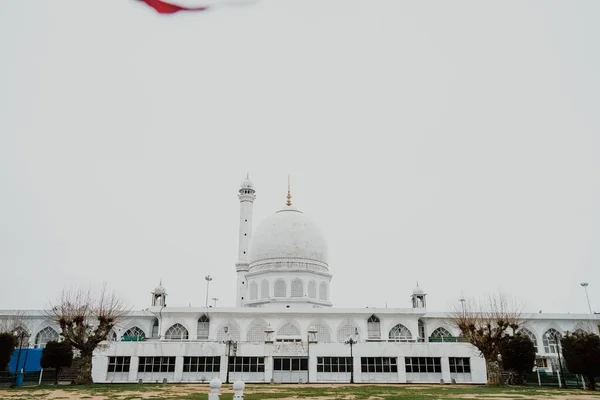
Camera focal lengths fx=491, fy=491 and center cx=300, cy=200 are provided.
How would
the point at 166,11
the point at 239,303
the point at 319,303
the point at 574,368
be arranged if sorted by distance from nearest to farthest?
the point at 166,11 → the point at 574,368 → the point at 319,303 → the point at 239,303

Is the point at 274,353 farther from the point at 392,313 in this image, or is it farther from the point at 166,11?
the point at 166,11

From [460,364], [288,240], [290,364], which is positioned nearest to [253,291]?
[288,240]

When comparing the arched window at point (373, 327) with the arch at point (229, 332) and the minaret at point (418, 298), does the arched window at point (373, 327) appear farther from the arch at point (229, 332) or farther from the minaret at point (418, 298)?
the arch at point (229, 332)

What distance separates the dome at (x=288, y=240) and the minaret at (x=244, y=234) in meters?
5.13

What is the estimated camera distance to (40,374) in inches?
1467

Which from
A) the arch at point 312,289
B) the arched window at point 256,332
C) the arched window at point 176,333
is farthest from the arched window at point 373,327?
the arched window at point 176,333

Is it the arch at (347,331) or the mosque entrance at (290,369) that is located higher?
the arch at (347,331)

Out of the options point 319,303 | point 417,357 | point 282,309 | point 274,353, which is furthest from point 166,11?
point 319,303

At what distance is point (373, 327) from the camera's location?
55.1 metres

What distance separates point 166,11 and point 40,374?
37898 mm

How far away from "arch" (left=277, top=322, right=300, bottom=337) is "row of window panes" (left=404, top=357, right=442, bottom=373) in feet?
47.2

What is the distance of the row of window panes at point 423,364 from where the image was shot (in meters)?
43.5

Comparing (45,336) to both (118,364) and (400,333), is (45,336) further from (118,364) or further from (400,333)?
(400,333)

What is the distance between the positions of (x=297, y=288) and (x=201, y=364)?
60.0ft
